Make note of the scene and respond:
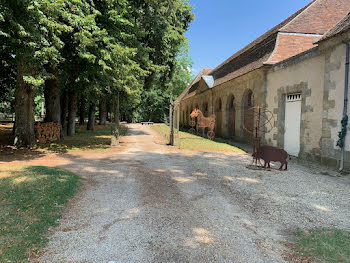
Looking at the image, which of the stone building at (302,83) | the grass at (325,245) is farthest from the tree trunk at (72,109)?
the grass at (325,245)

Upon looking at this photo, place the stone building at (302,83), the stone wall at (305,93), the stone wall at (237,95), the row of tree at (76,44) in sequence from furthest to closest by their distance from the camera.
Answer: the stone wall at (237,95)
the stone wall at (305,93)
the stone building at (302,83)
the row of tree at (76,44)

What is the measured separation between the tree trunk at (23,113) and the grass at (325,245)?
13.3 m

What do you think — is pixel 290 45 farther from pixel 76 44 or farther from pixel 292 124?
pixel 76 44

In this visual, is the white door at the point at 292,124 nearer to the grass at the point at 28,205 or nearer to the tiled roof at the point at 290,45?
the tiled roof at the point at 290,45

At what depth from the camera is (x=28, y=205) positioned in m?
4.56

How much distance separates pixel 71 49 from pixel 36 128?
259 inches

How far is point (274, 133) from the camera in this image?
13305 mm

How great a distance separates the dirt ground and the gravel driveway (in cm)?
1

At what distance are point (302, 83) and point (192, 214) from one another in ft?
30.6

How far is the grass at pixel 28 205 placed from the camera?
129 inches

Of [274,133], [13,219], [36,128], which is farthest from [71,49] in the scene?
[274,133]

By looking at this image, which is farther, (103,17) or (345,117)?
(103,17)

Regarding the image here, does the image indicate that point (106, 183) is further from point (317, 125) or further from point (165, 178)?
point (317, 125)

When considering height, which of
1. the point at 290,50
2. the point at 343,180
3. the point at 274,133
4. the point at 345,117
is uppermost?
the point at 290,50
